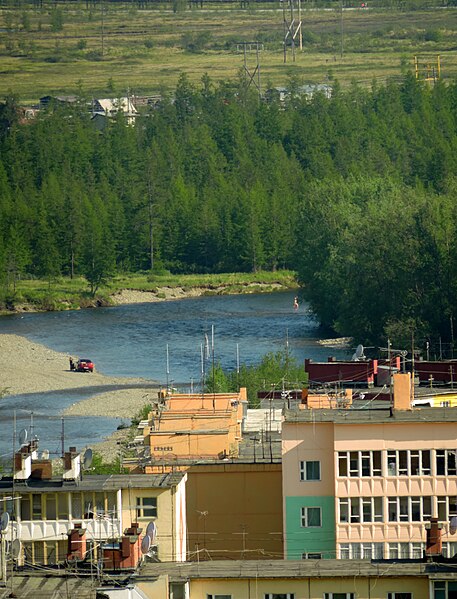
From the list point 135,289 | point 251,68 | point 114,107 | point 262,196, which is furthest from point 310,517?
point 251,68

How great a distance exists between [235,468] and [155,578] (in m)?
8.42

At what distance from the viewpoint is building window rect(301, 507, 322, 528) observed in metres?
29.2

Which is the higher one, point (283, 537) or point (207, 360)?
point (207, 360)

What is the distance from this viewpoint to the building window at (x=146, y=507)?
26.4 meters

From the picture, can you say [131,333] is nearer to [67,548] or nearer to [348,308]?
[348,308]

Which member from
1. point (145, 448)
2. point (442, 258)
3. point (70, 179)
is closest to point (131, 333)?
point (442, 258)

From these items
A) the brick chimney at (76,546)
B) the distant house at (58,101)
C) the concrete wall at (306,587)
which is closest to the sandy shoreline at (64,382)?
the brick chimney at (76,546)

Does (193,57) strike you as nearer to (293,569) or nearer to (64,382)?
(64,382)

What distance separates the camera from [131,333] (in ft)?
252

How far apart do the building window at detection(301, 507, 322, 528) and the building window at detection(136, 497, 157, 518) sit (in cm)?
325

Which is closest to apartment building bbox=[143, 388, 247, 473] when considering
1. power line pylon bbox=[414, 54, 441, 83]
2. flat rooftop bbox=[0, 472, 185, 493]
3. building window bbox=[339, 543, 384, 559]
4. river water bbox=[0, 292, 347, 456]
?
building window bbox=[339, 543, 384, 559]

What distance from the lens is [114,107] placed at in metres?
143

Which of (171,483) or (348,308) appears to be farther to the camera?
(348,308)

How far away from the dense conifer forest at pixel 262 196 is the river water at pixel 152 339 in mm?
2043
